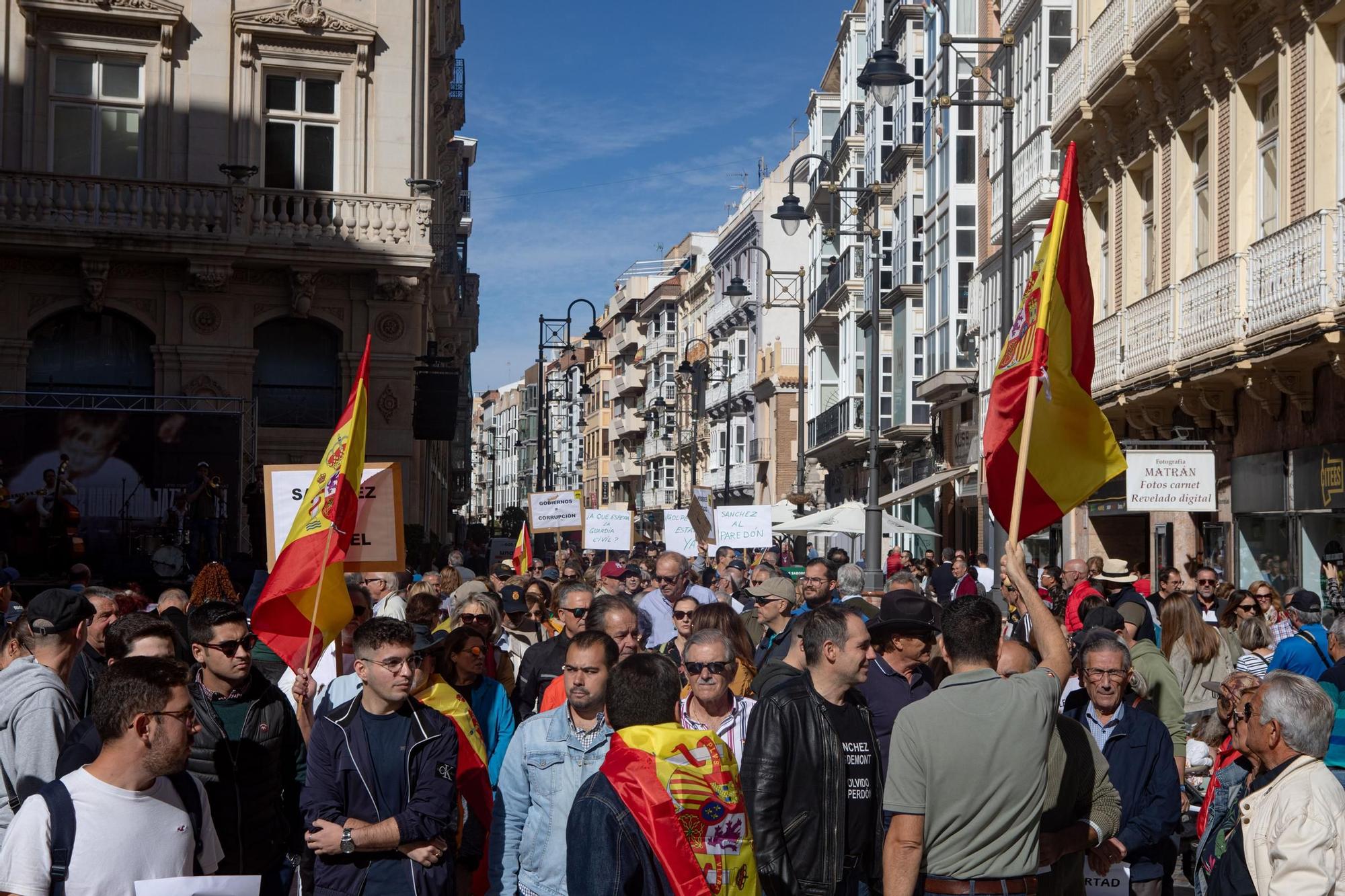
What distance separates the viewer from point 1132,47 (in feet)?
71.5

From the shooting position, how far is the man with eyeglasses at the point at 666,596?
44.1ft

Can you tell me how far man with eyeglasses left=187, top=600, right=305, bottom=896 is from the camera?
19.5 feet

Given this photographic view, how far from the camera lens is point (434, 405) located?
2747 centimetres

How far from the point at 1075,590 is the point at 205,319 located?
1671 centimetres

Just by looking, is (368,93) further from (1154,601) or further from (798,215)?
(1154,601)

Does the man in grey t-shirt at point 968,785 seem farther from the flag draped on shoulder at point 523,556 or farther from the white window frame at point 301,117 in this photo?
the white window frame at point 301,117

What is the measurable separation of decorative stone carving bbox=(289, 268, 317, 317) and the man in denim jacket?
20935 mm

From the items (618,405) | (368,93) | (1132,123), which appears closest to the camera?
(1132,123)

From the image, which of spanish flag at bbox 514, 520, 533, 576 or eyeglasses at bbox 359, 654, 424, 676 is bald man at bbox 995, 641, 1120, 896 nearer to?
eyeglasses at bbox 359, 654, 424, 676

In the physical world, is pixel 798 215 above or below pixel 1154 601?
above

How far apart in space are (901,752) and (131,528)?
18387mm

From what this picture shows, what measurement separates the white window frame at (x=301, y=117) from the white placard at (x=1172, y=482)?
47.2 ft

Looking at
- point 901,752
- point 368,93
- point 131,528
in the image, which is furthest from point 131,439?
point 901,752

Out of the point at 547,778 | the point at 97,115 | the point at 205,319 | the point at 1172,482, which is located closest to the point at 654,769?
the point at 547,778
